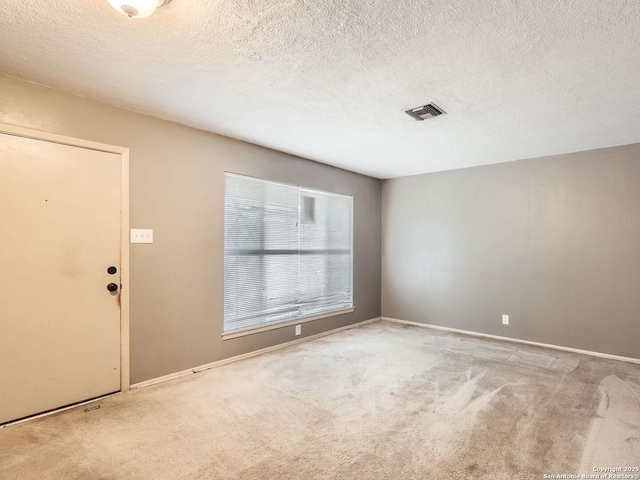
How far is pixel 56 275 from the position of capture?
247cm

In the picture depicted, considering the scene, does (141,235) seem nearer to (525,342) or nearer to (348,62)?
(348,62)

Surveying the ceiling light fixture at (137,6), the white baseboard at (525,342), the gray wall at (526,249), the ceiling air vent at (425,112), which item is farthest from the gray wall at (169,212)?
the gray wall at (526,249)

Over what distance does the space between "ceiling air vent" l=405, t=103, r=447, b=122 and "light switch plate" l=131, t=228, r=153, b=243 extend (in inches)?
95.5

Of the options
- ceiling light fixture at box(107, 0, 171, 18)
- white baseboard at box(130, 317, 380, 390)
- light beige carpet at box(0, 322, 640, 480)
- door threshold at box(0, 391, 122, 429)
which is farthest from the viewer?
white baseboard at box(130, 317, 380, 390)

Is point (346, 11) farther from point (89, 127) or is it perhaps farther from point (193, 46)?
point (89, 127)

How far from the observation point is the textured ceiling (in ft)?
5.51

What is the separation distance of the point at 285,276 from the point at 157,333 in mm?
1558

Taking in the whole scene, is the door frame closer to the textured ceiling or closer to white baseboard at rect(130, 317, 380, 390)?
white baseboard at rect(130, 317, 380, 390)

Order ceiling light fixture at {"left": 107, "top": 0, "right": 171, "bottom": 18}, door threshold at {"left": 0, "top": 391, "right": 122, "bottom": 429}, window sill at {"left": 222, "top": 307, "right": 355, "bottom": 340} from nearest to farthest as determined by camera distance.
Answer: ceiling light fixture at {"left": 107, "top": 0, "right": 171, "bottom": 18} → door threshold at {"left": 0, "top": 391, "right": 122, "bottom": 429} → window sill at {"left": 222, "top": 307, "right": 355, "bottom": 340}

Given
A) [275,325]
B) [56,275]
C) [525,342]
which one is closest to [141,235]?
[56,275]

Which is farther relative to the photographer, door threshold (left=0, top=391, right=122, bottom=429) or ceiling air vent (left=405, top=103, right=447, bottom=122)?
ceiling air vent (left=405, top=103, right=447, bottom=122)

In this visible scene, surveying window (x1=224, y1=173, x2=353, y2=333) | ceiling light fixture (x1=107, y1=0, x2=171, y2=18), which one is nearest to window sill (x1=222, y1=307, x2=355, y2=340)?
window (x1=224, y1=173, x2=353, y2=333)

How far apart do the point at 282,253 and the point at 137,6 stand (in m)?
2.83

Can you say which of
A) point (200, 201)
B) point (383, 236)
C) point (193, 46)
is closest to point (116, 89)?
point (193, 46)
